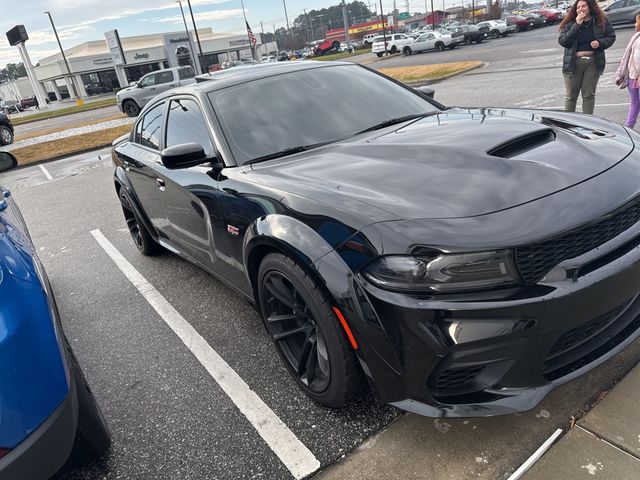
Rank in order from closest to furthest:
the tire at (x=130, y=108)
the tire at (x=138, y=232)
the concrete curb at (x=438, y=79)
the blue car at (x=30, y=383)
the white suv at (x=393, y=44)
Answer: the blue car at (x=30, y=383) → the tire at (x=138, y=232) → the concrete curb at (x=438, y=79) → the tire at (x=130, y=108) → the white suv at (x=393, y=44)

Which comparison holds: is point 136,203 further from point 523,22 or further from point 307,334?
point 523,22

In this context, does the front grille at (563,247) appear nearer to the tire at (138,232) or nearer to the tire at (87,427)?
the tire at (87,427)

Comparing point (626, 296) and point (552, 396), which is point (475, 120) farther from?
point (552, 396)

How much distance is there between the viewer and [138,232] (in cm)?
504

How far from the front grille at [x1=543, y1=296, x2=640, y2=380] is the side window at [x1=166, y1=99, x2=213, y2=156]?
2188mm

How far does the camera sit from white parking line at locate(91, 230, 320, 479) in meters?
2.21

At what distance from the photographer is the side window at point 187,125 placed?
3.12 meters

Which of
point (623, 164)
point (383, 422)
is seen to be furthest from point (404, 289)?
point (623, 164)

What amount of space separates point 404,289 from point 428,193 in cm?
45

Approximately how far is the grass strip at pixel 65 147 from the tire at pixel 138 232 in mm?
9430

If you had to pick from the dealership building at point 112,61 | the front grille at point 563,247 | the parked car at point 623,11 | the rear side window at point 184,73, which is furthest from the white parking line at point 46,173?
the dealership building at point 112,61

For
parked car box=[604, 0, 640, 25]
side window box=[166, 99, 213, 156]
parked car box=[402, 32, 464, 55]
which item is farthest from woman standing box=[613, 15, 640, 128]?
parked car box=[402, 32, 464, 55]

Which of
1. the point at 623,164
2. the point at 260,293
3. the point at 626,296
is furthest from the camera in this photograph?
the point at 260,293

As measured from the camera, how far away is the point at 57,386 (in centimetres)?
170
